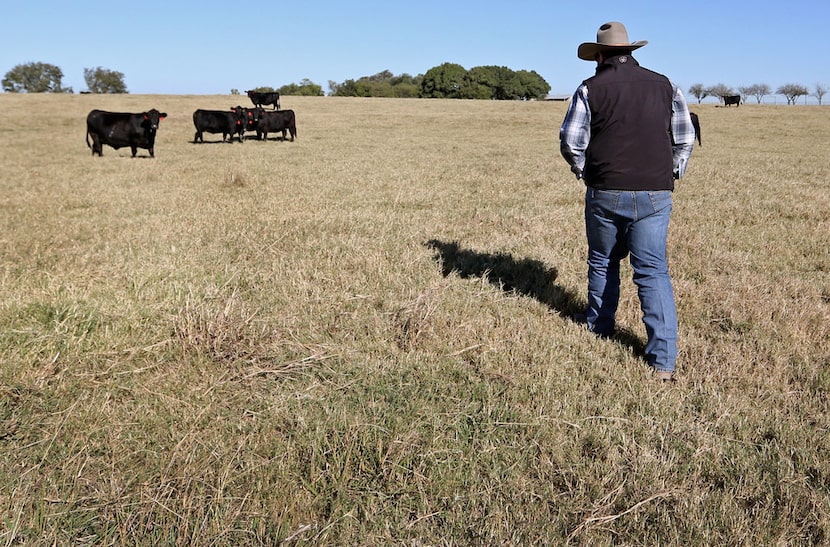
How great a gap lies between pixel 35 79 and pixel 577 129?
449 ft

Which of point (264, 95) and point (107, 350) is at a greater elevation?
point (264, 95)

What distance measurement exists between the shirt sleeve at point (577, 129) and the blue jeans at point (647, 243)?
32cm

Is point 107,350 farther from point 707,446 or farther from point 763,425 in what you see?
point 763,425

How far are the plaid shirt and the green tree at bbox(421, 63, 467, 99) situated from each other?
98264mm

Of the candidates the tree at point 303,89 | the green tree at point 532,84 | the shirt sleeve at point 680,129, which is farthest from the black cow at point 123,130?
the green tree at point 532,84

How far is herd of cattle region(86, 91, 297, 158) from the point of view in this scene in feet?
54.5

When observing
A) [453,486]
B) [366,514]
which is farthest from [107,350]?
[453,486]

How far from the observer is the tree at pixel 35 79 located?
104062 millimetres

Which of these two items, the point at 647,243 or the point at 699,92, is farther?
the point at 699,92

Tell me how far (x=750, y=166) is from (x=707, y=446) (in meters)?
15.1

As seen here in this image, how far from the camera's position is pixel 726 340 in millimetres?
4105

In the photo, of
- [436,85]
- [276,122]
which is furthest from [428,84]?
[276,122]

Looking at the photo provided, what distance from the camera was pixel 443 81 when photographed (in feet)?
331

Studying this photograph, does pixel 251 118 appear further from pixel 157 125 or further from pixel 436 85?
pixel 436 85
